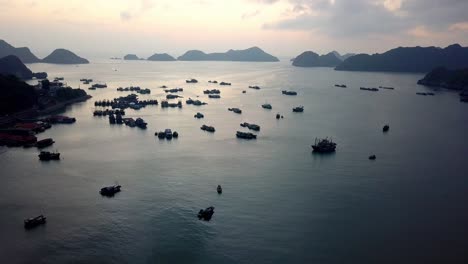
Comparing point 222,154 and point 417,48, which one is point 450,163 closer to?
point 222,154

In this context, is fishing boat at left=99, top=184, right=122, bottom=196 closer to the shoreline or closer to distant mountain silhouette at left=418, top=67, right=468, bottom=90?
the shoreline

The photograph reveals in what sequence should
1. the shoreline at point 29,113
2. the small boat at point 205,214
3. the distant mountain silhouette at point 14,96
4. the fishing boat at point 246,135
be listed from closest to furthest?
the small boat at point 205,214, the fishing boat at point 246,135, the shoreline at point 29,113, the distant mountain silhouette at point 14,96

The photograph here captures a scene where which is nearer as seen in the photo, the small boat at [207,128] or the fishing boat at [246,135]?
the fishing boat at [246,135]

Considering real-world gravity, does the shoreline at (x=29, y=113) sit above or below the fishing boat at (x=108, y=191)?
above

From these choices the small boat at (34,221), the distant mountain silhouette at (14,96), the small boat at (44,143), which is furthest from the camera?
the distant mountain silhouette at (14,96)

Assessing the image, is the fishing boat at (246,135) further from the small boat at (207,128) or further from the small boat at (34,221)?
the small boat at (34,221)

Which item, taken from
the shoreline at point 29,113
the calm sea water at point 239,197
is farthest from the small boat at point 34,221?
the shoreline at point 29,113

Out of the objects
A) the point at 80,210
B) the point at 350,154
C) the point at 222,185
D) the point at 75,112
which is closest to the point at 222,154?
the point at 222,185
